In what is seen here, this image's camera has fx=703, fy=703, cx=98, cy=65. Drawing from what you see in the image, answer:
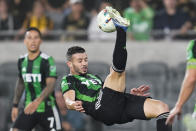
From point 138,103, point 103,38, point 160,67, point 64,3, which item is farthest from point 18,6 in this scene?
point 138,103

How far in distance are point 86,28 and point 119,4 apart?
91 centimetres

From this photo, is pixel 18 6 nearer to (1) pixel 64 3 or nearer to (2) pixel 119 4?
(1) pixel 64 3

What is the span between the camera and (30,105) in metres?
11.3

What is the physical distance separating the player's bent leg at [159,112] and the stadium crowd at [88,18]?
20.7ft

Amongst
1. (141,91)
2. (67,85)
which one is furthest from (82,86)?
(141,91)

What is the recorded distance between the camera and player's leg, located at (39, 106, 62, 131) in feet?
37.3

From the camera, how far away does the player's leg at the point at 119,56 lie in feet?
27.6

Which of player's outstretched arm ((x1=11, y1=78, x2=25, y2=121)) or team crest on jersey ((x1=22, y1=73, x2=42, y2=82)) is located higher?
team crest on jersey ((x1=22, y1=73, x2=42, y2=82))

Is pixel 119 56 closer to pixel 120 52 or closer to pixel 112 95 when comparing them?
pixel 120 52

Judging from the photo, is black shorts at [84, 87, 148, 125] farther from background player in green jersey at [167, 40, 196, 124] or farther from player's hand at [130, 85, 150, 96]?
background player in green jersey at [167, 40, 196, 124]

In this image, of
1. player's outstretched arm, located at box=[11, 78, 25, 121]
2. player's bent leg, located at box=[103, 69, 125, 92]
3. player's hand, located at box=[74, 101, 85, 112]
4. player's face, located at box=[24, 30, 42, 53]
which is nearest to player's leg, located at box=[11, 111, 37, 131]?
player's outstretched arm, located at box=[11, 78, 25, 121]

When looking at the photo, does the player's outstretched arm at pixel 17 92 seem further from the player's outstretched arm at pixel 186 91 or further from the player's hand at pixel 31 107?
the player's outstretched arm at pixel 186 91

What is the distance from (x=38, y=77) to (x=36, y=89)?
200 mm

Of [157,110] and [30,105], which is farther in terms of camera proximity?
[30,105]
